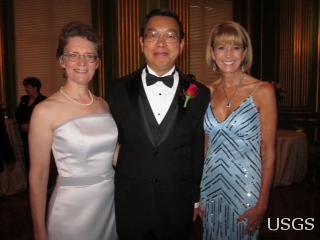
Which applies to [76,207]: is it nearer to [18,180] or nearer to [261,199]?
[261,199]

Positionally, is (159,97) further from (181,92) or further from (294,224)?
(294,224)

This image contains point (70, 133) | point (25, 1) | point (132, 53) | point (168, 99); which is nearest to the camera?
point (70, 133)

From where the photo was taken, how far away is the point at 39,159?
1797 millimetres

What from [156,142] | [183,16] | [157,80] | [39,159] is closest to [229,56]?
[157,80]

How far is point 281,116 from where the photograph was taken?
26.0 ft

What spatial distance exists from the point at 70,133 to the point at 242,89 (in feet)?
3.64

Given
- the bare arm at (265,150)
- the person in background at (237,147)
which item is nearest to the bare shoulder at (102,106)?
the person in background at (237,147)

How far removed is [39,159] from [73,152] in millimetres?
182

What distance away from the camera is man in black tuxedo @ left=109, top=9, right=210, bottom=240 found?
1845mm

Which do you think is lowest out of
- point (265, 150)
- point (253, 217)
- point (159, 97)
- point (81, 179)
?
point (253, 217)

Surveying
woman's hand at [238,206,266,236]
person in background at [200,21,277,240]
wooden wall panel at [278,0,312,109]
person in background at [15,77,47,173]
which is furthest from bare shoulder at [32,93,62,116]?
wooden wall panel at [278,0,312,109]

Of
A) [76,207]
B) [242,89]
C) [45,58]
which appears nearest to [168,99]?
[242,89]

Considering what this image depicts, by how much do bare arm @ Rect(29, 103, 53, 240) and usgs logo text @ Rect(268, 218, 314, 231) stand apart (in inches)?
109

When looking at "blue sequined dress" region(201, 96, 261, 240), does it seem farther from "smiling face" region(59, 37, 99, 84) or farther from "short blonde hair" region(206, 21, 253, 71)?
"smiling face" region(59, 37, 99, 84)
